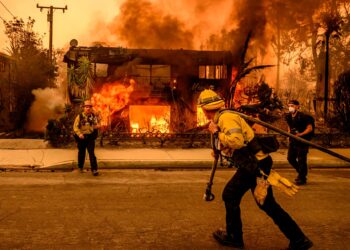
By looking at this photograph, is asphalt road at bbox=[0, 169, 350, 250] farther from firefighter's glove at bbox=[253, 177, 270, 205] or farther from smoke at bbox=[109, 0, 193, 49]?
smoke at bbox=[109, 0, 193, 49]

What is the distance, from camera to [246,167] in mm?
4730

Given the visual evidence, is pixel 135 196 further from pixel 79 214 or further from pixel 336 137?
pixel 336 137

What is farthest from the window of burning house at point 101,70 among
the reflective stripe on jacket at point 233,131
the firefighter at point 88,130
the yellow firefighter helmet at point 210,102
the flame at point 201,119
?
the reflective stripe on jacket at point 233,131

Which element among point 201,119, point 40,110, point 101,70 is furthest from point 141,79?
point 40,110

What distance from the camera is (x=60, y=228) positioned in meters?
5.73

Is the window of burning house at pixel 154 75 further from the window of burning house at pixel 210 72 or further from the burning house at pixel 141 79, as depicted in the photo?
the window of burning house at pixel 210 72

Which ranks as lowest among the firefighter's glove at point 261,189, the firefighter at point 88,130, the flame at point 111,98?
the firefighter's glove at point 261,189

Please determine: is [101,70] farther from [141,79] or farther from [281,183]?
[281,183]

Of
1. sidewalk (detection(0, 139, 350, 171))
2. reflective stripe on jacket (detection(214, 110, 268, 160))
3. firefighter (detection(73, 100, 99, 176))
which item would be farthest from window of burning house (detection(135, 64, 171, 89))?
reflective stripe on jacket (detection(214, 110, 268, 160))

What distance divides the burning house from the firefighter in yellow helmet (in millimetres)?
12049

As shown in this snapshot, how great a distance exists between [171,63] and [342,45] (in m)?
21.5

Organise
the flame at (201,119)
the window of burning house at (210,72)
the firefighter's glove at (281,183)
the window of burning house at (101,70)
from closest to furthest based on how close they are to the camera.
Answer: the firefighter's glove at (281,183)
the flame at (201,119)
the window of burning house at (101,70)
the window of burning house at (210,72)

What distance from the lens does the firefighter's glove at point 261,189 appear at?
4.69m

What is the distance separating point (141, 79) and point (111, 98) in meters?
1.71
